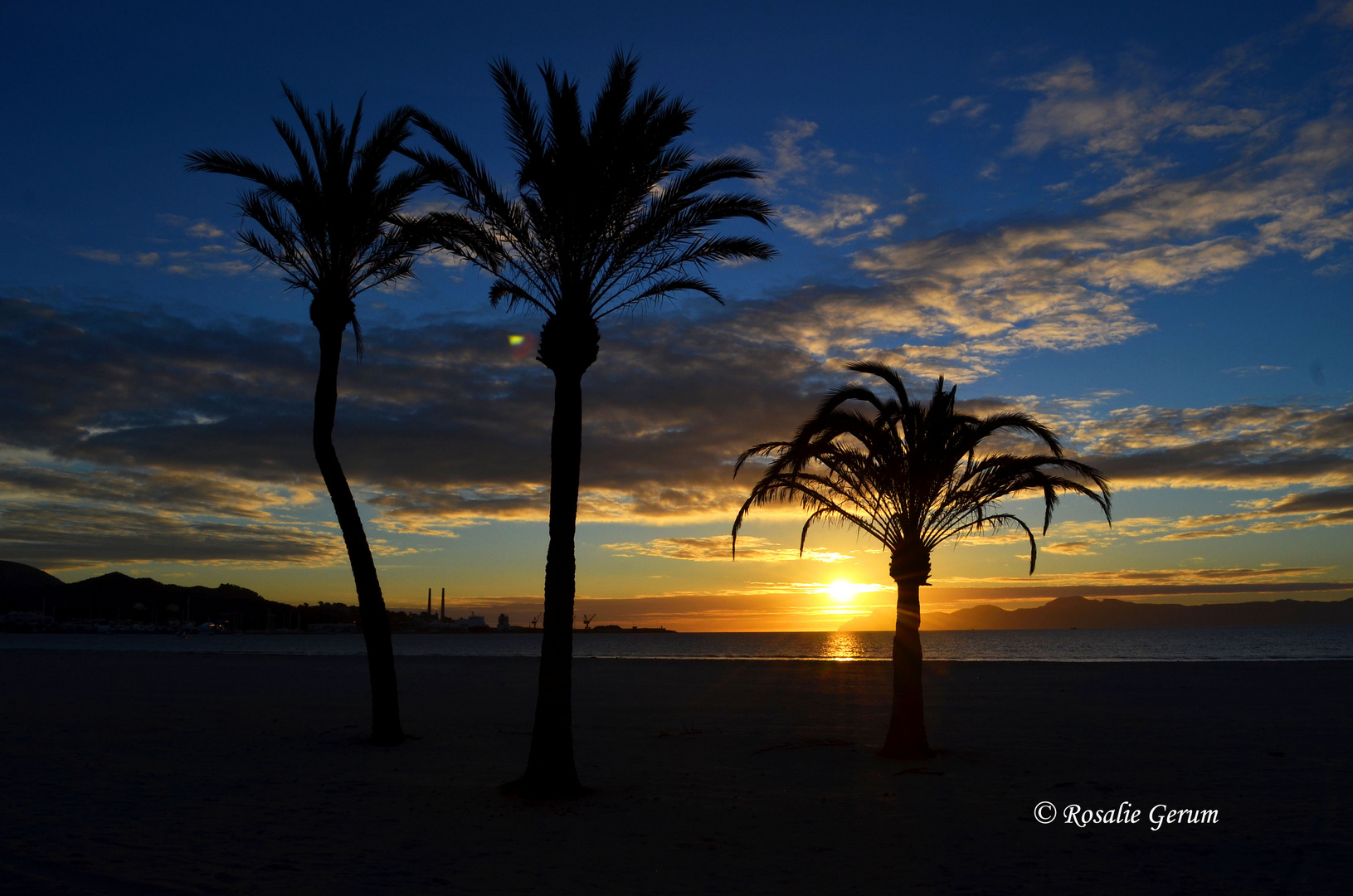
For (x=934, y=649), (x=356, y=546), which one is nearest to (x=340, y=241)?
(x=356, y=546)

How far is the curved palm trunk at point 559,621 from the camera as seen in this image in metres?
11.2

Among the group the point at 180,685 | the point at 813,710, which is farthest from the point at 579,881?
the point at 180,685

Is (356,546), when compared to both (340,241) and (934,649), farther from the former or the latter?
(934,649)

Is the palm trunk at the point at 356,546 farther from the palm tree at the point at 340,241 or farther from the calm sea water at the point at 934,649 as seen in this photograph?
the calm sea water at the point at 934,649

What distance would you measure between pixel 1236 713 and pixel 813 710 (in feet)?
35.1

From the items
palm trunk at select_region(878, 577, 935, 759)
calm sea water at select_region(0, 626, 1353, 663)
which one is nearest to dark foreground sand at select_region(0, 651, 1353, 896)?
palm trunk at select_region(878, 577, 935, 759)

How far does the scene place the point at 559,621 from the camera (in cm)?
1132

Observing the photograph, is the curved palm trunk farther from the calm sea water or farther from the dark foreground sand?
the calm sea water

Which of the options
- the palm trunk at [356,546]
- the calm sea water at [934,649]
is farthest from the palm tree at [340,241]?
the calm sea water at [934,649]

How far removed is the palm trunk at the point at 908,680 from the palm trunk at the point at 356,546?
871cm

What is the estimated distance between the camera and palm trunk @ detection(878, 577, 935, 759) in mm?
13938

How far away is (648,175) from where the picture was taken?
39.8 feet

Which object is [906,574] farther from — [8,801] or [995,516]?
[8,801]

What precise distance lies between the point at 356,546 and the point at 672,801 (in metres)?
7.55
